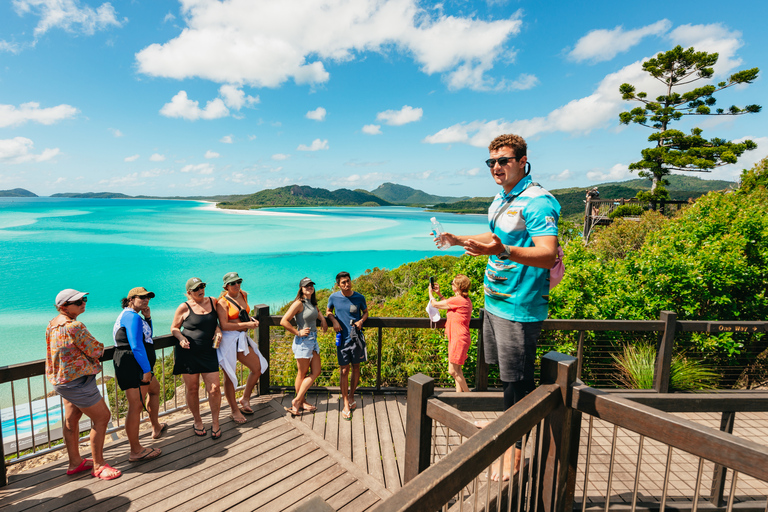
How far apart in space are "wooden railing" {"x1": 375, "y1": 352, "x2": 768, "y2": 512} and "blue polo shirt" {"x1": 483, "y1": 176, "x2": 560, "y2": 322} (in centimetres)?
49

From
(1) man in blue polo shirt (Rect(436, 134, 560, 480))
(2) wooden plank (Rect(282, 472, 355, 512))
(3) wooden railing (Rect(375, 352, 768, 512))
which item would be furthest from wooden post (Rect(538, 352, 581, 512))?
(2) wooden plank (Rect(282, 472, 355, 512))

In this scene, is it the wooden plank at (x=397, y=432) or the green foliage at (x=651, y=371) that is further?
the green foliage at (x=651, y=371)

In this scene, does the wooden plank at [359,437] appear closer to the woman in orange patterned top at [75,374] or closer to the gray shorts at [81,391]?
the woman in orange patterned top at [75,374]

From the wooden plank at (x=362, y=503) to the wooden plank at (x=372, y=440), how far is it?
7.5 inches

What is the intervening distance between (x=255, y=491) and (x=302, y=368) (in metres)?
1.47

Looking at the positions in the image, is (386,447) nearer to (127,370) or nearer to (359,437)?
(359,437)

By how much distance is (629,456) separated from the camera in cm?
366

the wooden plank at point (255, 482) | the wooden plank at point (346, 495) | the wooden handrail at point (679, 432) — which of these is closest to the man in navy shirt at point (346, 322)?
the wooden plank at point (255, 482)

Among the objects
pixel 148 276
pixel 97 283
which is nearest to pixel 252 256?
pixel 148 276

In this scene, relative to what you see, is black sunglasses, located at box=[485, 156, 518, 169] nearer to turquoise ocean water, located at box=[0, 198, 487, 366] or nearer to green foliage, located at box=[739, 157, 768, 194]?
green foliage, located at box=[739, 157, 768, 194]

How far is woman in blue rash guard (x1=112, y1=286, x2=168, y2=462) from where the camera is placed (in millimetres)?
3475

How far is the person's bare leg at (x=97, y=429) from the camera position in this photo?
3383mm

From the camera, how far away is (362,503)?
3.17 m

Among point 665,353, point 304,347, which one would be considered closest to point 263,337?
point 304,347
